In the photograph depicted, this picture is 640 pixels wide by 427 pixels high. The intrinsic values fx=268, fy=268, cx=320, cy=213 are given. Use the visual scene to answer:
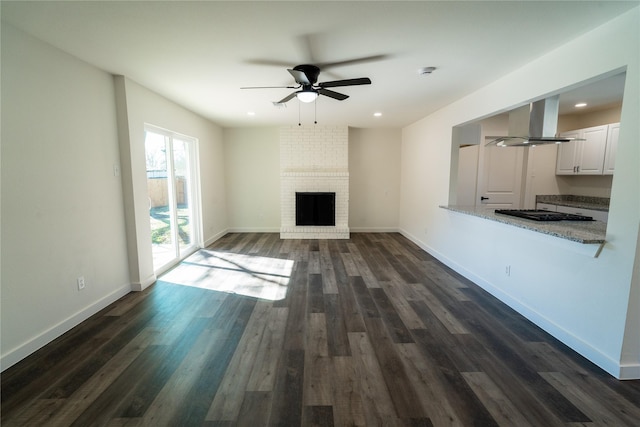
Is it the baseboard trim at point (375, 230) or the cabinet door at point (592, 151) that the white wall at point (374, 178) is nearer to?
the baseboard trim at point (375, 230)

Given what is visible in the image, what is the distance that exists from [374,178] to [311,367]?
520cm

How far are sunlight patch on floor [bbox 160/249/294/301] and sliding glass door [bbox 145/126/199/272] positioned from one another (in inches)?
12.4

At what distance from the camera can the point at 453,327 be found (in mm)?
2531

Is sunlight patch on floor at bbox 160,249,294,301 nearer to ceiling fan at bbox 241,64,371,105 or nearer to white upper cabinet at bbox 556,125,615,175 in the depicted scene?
ceiling fan at bbox 241,64,371,105

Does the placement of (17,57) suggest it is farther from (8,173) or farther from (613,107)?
(613,107)

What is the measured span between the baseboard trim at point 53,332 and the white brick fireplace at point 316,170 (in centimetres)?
354

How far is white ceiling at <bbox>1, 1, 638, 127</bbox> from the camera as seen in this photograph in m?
1.79

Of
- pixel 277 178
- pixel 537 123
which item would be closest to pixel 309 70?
pixel 537 123

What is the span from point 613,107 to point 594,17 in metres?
3.85

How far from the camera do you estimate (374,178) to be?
21.6ft

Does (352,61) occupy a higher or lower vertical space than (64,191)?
higher

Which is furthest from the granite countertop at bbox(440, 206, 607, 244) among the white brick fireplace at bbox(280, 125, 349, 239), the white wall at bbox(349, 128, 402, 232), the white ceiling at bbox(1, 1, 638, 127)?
the white wall at bbox(349, 128, 402, 232)

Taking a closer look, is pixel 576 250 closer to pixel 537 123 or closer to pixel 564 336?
pixel 564 336

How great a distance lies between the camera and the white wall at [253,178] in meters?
6.43
